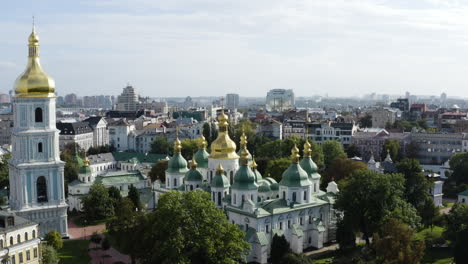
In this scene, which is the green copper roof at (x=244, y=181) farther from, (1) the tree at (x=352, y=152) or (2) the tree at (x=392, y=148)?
(1) the tree at (x=352, y=152)

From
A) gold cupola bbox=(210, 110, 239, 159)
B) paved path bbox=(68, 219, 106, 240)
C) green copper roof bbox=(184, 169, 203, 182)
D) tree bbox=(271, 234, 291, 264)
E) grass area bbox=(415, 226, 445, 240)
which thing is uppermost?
gold cupola bbox=(210, 110, 239, 159)

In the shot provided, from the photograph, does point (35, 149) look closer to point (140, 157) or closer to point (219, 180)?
point (219, 180)

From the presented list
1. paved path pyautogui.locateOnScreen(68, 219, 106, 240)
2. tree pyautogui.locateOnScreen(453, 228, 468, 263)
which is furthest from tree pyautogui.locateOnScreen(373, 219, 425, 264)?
paved path pyautogui.locateOnScreen(68, 219, 106, 240)

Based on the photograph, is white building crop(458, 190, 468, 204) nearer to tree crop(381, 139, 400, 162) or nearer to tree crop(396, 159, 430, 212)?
tree crop(396, 159, 430, 212)

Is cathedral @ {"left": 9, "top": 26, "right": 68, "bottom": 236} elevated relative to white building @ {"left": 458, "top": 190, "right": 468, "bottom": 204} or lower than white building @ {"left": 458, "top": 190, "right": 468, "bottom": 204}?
elevated

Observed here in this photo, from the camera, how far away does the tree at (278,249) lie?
36.5m

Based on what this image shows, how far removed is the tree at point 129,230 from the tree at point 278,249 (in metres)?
9.59

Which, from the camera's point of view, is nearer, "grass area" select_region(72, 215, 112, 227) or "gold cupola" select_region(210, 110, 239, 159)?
"gold cupola" select_region(210, 110, 239, 159)

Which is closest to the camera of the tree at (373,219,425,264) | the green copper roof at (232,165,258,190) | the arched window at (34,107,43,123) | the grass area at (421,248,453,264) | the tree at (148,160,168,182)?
the tree at (373,219,425,264)

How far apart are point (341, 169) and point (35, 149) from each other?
33663mm

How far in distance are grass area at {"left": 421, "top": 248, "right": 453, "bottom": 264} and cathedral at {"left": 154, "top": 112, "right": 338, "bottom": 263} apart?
7.71 m

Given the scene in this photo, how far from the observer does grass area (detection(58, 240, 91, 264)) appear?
38472mm

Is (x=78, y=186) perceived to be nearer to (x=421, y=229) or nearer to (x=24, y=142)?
(x=24, y=142)

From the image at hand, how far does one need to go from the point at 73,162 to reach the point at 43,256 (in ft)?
97.8
